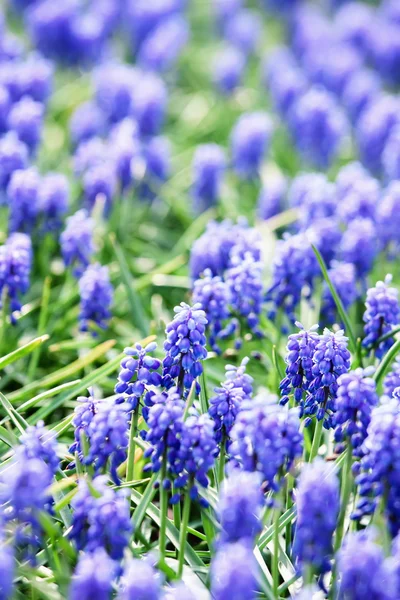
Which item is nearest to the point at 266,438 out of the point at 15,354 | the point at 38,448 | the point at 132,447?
the point at 132,447

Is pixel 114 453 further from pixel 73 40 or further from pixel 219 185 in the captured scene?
pixel 73 40

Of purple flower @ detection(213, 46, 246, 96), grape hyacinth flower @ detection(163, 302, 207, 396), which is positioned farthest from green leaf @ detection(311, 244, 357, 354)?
purple flower @ detection(213, 46, 246, 96)

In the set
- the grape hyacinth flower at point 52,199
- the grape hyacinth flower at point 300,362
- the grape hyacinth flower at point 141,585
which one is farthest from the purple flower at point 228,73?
the grape hyacinth flower at point 141,585

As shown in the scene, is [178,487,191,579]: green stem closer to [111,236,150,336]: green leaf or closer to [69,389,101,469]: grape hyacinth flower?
[69,389,101,469]: grape hyacinth flower

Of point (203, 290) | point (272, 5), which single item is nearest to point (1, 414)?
point (203, 290)

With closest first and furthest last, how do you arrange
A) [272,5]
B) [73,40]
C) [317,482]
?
[317,482], [73,40], [272,5]

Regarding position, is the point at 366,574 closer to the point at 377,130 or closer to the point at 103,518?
the point at 103,518
